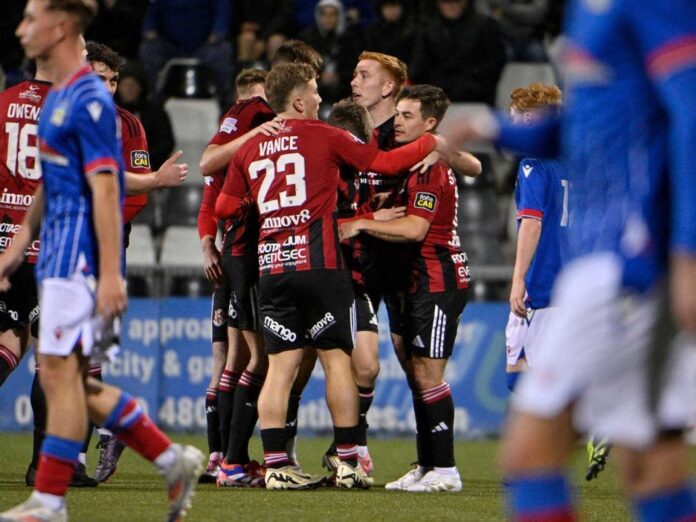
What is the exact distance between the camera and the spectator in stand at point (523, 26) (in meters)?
15.6

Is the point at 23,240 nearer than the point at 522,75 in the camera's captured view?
Yes

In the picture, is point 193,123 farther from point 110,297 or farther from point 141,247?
point 110,297

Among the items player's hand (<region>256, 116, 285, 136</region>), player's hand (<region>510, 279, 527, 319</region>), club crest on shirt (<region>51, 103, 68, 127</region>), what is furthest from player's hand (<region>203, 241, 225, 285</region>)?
club crest on shirt (<region>51, 103, 68, 127</region>)

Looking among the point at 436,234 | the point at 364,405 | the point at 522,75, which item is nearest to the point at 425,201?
the point at 436,234

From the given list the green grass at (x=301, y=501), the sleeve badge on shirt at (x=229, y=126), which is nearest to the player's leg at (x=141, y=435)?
the green grass at (x=301, y=501)

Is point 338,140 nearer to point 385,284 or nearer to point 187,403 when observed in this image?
point 385,284

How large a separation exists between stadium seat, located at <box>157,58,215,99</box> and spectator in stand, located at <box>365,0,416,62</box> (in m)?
1.92

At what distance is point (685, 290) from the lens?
2.83 meters

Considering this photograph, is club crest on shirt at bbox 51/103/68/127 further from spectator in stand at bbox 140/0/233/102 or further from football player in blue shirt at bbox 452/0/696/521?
spectator in stand at bbox 140/0/233/102

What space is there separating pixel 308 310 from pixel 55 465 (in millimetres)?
2462

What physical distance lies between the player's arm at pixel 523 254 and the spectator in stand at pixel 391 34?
6.93 metres

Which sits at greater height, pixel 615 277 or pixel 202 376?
pixel 615 277

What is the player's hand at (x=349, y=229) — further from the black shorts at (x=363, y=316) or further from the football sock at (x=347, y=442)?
the football sock at (x=347, y=442)

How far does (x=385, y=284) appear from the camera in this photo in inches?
309
